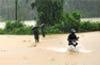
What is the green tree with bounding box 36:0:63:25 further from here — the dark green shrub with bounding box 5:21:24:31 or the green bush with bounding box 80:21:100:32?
the dark green shrub with bounding box 5:21:24:31

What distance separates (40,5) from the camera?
25500 millimetres

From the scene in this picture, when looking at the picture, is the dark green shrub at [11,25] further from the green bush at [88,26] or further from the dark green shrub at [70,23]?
the green bush at [88,26]

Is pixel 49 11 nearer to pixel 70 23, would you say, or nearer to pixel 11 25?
pixel 70 23

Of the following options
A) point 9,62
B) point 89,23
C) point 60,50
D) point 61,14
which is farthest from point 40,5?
point 9,62

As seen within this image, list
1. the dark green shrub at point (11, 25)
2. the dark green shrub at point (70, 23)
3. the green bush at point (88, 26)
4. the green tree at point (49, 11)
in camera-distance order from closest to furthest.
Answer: the dark green shrub at point (70, 23)
the green tree at point (49, 11)
the green bush at point (88, 26)
the dark green shrub at point (11, 25)

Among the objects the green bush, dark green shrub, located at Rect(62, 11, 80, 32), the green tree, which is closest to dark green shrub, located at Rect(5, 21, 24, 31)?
the green tree

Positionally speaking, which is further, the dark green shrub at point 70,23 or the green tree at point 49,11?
the green tree at point 49,11

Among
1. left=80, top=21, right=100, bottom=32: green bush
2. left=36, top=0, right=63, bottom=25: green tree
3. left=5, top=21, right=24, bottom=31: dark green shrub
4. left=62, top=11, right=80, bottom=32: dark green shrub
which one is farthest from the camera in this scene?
left=5, top=21, right=24, bottom=31: dark green shrub

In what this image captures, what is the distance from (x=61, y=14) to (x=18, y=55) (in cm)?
1337

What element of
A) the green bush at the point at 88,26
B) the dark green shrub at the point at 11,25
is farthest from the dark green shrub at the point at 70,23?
the dark green shrub at the point at 11,25

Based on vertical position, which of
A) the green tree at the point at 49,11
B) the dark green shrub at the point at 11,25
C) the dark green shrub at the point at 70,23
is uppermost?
the green tree at the point at 49,11

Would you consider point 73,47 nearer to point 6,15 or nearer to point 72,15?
point 72,15

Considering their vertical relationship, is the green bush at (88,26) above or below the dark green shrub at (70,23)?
below

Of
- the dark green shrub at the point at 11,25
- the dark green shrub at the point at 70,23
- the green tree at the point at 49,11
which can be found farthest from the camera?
the dark green shrub at the point at 11,25
